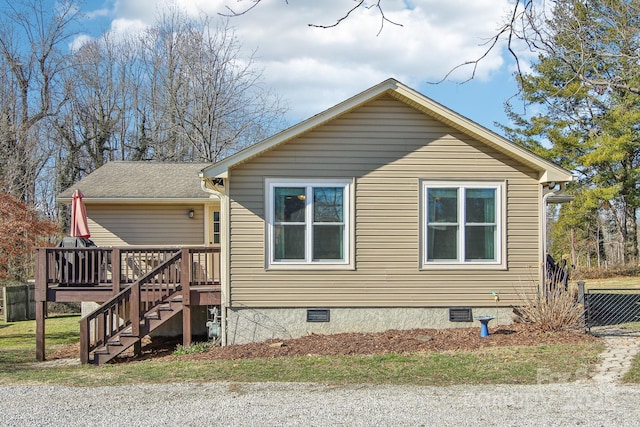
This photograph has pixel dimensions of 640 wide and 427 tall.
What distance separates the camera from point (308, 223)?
11336 millimetres

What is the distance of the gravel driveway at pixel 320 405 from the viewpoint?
6316 mm

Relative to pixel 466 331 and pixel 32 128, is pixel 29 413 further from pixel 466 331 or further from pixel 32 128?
pixel 32 128

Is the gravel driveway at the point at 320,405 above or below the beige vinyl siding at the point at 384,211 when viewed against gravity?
below

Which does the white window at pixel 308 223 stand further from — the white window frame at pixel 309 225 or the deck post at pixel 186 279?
the deck post at pixel 186 279

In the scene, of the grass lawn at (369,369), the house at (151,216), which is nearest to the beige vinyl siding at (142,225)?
the house at (151,216)

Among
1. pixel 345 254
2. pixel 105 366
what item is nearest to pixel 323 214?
pixel 345 254

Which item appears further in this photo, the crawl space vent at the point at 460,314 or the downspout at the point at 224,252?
the crawl space vent at the point at 460,314

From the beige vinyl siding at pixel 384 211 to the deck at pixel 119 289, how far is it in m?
1.00

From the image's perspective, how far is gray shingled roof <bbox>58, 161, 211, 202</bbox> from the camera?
15.0 m

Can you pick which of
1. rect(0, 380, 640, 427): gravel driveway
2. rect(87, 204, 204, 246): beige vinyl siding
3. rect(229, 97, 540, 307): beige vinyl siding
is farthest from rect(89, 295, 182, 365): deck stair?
rect(87, 204, 204, 246): beige vinyl siding

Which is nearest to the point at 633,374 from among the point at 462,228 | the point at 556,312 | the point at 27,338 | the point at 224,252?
the point at 556,312

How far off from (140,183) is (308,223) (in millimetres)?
6286

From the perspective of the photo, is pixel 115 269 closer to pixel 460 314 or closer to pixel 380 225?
pixel 380 225

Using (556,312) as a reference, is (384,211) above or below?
above
